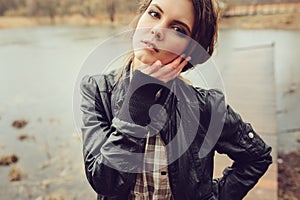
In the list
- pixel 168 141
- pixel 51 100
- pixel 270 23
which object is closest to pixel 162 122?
pixel 168 141

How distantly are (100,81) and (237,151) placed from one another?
0.34 m

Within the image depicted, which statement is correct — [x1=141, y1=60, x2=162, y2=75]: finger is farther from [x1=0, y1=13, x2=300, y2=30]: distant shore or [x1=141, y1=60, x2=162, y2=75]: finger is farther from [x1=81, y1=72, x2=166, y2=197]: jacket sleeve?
[x1=0, y1=13, x2=300, y2=30]: distant shore

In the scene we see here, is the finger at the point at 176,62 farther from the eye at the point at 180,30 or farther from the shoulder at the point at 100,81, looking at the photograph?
the shoulder at the point at 100,81

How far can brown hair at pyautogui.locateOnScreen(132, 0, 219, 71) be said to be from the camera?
67 cm

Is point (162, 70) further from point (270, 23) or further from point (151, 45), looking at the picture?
point (270, 23)

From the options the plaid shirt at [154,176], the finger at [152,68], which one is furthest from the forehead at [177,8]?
the plaid shirt at [154,176]

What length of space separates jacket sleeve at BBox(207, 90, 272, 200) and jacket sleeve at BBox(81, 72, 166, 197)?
0.64ft

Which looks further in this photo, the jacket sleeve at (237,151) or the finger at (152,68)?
the jacket sleeve at (237,151)

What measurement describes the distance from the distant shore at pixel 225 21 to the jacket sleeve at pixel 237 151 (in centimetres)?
448

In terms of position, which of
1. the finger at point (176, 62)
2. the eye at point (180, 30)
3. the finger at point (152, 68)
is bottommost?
the finger at point (152, 68)

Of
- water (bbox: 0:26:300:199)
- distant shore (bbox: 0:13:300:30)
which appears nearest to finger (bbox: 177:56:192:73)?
water (bbox: 0:26:300:199)

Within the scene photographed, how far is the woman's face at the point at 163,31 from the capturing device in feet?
2.07

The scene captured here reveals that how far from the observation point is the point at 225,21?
5832mm

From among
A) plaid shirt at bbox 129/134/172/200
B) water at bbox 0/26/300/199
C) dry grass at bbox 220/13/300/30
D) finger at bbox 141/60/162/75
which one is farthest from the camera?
dry grass at bbox 220/13/300/30
